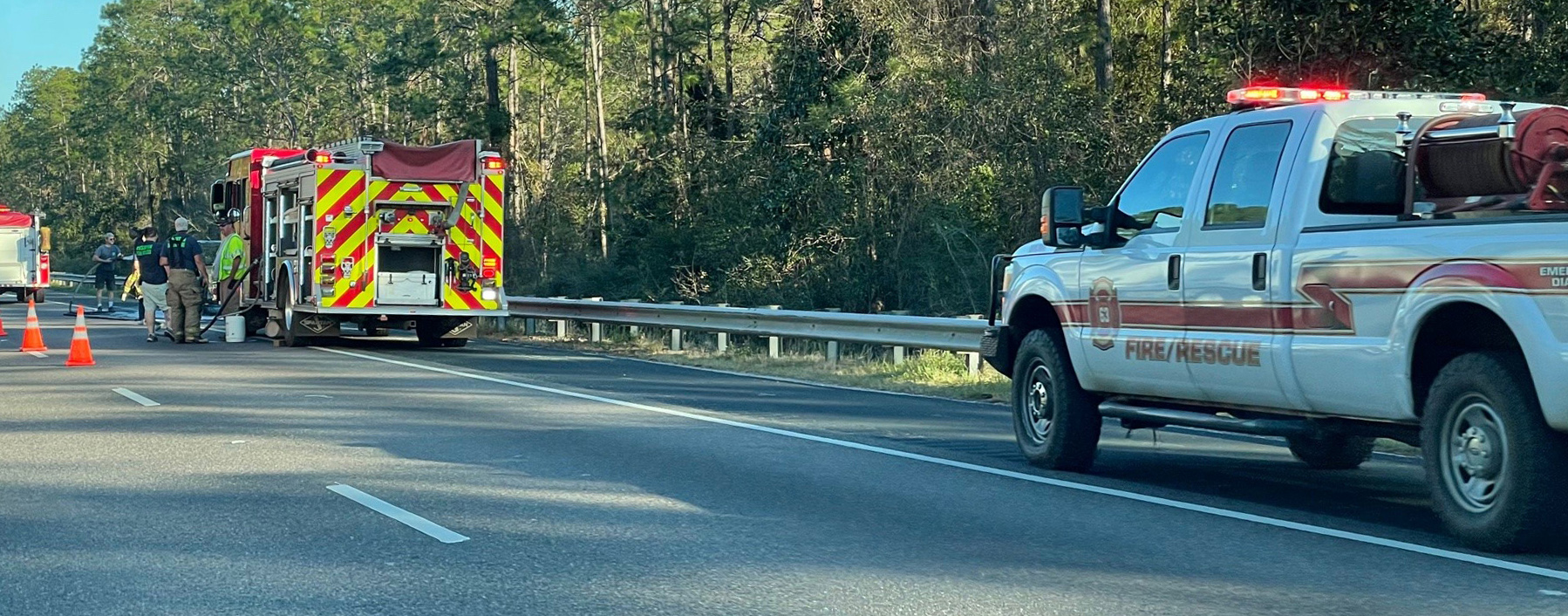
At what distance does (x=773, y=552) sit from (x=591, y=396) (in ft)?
27.1

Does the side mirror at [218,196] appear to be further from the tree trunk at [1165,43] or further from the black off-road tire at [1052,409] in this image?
the black off-road tire at [1052,409]

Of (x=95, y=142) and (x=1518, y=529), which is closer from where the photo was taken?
(x=1518, y=529)

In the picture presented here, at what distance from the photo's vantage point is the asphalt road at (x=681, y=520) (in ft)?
21.1

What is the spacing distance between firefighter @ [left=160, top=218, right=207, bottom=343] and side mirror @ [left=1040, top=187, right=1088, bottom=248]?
16485mm

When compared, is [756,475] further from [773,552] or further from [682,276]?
[682,276]

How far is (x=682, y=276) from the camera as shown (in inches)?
Answer: 1371

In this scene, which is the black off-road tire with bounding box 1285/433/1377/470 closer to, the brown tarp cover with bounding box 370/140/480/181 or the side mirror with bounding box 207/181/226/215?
the brown tarp cover with bounding box 370/140/480/181

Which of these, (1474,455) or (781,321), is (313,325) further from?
(1474,455)

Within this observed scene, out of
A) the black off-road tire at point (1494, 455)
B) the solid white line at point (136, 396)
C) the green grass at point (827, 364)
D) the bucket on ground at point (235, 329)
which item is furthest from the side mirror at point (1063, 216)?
the bucket on ground at point (235, 329)

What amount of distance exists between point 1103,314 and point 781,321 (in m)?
11.5

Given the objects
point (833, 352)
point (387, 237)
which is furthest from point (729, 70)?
point (833, 352)

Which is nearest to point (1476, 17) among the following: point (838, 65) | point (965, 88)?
point (965, 88)

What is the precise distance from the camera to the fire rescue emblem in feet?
31.4

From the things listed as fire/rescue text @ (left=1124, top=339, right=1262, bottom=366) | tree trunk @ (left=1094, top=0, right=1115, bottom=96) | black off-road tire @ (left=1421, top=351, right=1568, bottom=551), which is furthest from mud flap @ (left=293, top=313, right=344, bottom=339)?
black off-road tire @ (left=1421, top=351, right=1568, bottom=551)
